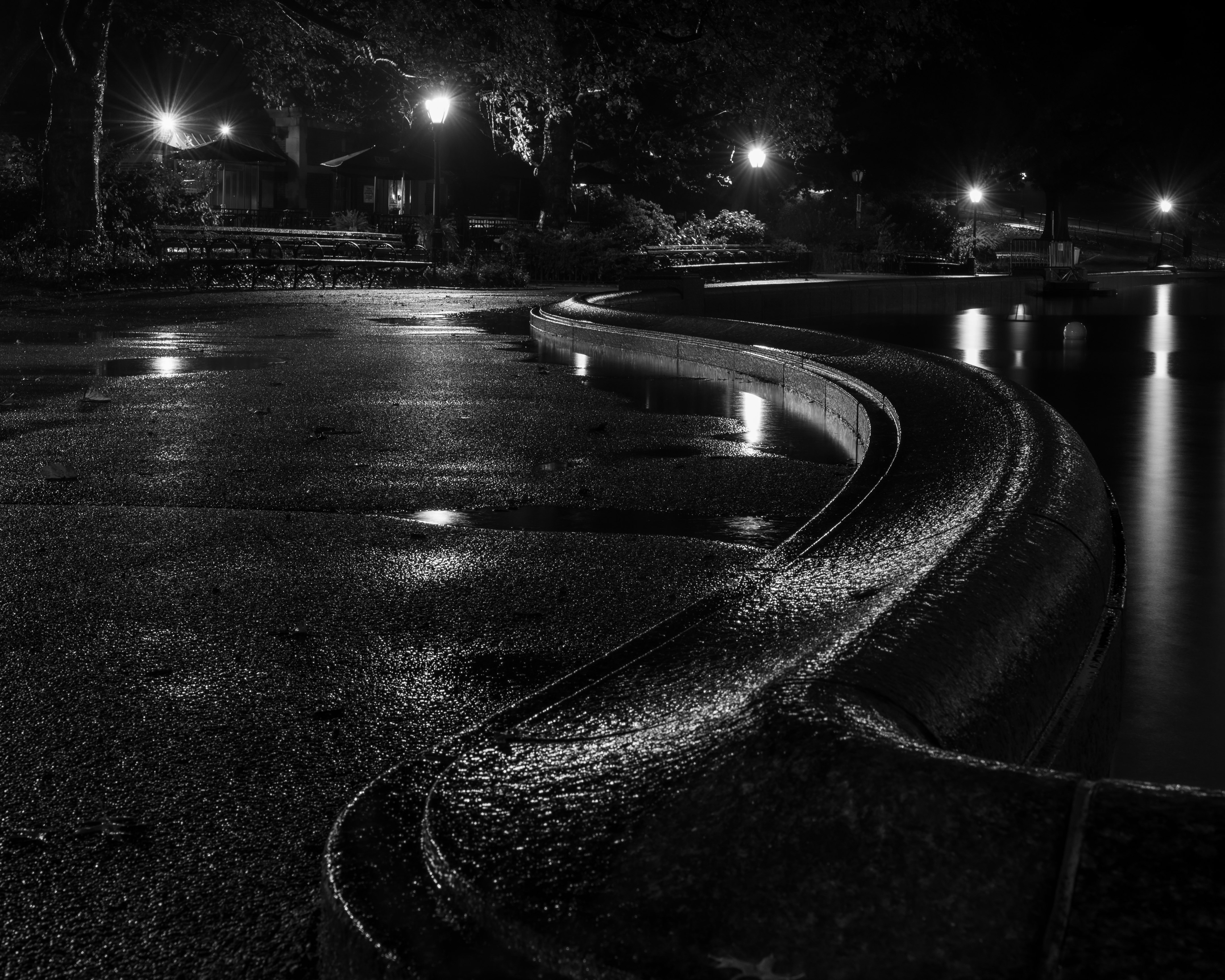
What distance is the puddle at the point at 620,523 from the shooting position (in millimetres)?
5711

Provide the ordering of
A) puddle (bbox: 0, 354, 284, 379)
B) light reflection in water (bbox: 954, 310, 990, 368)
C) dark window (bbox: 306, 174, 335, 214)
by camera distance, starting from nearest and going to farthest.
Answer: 1. puddle (bbox: 0, 354, 284, 379)
2. light reflection in water (bbox: 954, 310, 990, 368)
3. dark window (bbox: 306, 174, 335, 214)

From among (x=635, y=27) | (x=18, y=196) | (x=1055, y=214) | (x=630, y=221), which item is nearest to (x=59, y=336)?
(x=18, y=196)

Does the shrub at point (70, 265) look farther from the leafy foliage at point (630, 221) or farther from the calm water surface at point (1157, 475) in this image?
the calm water surface at point (1157, 475)

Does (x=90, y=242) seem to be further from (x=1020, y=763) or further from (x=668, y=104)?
(x=1020, y=763)

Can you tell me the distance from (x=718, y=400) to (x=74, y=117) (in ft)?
66.5

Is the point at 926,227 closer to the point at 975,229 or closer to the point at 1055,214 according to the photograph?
the point at 975,229

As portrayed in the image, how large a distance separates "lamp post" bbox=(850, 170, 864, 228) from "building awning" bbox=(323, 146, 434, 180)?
1329 centimetres

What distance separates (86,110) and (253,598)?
2518 centimetres

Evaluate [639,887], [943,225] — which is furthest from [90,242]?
[943,225]

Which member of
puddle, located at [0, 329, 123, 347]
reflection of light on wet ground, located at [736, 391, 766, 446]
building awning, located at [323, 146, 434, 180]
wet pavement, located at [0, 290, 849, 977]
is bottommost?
wet pavement, located at [0, 290, 849, 977]

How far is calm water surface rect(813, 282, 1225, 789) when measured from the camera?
352 cm

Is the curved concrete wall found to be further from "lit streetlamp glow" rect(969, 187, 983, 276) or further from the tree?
"lit streetlamp glow" rect(969, 187, 983, 276)

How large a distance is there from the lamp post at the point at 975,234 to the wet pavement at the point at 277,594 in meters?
26.1

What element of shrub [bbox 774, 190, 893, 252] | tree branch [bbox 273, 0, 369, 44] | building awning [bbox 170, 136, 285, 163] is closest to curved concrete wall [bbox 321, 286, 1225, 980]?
tree branch [bbox 273, 0, 369, 44]
